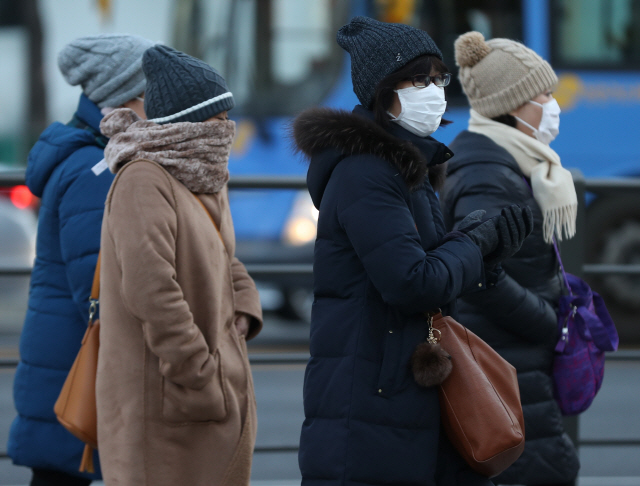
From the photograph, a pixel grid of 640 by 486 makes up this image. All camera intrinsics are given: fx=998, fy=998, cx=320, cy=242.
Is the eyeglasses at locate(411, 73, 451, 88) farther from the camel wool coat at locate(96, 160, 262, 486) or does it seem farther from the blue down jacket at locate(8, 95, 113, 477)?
the blue down jacket at locate(8, 95, 113, 477)

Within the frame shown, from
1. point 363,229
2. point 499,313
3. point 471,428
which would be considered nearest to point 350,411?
point 471,428

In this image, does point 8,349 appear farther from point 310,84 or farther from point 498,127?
point 498,127

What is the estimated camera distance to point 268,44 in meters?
9.20

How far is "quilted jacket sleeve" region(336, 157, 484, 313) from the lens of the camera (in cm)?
239

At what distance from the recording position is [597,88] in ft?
30.5

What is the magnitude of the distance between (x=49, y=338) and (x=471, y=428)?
139 centimetres

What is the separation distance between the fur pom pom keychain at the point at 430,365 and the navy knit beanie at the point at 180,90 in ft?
3.00

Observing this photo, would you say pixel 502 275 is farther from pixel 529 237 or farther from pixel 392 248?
pixel 392 248

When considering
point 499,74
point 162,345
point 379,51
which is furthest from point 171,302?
point 499,74

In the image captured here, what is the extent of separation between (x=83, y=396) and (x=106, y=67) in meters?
1.12

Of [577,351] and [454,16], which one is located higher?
[454,16]

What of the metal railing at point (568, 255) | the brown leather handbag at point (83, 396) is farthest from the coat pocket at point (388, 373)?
the metal railing at point (568, 255)

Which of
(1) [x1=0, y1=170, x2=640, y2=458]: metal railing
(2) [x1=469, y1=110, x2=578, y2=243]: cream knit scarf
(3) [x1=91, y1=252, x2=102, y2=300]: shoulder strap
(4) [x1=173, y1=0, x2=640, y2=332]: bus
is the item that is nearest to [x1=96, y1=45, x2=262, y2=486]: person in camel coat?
(3) [x1=91, y1=252, x2=102, y2=300]: shoulder strap

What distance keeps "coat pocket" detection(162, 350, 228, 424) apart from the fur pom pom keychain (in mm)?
562
